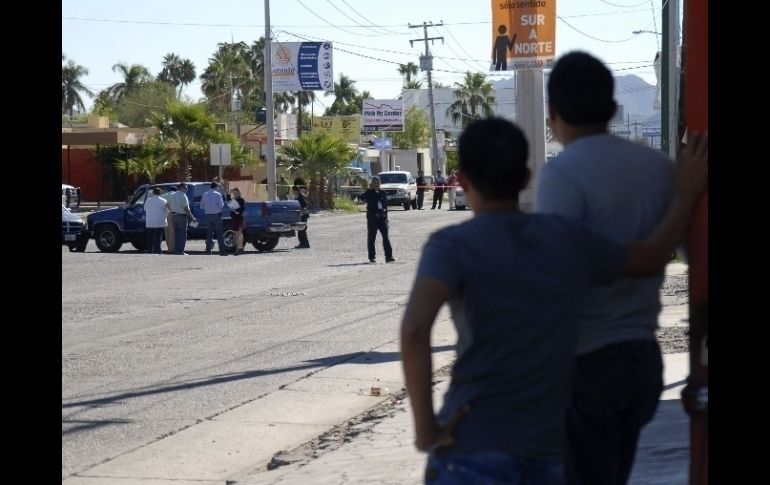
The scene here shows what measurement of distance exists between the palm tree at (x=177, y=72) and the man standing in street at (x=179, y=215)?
100147mm

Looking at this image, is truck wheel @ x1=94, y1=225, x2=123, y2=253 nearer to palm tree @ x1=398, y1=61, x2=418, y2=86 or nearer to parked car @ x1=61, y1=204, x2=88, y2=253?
parked car @ x1=61, y1=204, x2=88, y2=253

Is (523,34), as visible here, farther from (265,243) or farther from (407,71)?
(407,71)

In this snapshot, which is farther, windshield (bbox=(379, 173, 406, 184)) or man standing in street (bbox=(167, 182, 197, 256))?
windshield (bbox=(379, 173, 406, 184))

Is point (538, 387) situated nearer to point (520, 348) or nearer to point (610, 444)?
point (520, 348)

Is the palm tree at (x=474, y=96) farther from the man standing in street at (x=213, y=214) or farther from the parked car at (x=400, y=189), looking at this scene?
the man standing in street at (x=213, y=214)

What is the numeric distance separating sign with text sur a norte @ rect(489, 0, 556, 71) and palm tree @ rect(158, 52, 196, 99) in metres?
115

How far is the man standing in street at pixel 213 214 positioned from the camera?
97.0 ft

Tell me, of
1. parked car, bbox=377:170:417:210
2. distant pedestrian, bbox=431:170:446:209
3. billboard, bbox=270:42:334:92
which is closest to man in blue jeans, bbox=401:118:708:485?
billboard, bbox=270:42:334:92

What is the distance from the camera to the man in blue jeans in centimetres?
324

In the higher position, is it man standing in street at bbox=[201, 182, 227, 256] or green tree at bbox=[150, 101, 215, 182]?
green tree at bbox=[150, 101, 215, 182]

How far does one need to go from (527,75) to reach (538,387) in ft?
38.6

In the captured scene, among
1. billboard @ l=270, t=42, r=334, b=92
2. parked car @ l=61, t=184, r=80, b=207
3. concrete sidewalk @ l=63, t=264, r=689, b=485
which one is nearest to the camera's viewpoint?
concrete sidewalk @ l=63, t=264, r=689, b=485

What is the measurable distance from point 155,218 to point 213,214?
139 cm
